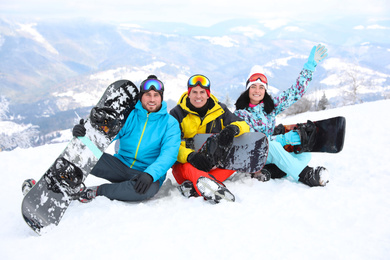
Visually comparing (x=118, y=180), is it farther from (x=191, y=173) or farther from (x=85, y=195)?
(x=191, y=173)

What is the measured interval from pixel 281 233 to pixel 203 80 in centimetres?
221

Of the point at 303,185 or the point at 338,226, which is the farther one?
the point at 303,185

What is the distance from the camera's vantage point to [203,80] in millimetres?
3613

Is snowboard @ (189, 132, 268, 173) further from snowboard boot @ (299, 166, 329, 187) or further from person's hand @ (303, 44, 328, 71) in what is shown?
person's hand @ (303, 44, 328, 71)

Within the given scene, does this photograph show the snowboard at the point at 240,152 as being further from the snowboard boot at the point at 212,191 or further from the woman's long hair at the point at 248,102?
the woman's long hair at the point at 248,102

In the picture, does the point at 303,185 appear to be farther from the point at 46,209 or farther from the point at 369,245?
the point at 46,209

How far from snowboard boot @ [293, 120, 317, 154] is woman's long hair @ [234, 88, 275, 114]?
2.24ft

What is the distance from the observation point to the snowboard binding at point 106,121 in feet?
10.7

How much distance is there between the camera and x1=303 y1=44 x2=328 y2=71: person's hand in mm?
4277

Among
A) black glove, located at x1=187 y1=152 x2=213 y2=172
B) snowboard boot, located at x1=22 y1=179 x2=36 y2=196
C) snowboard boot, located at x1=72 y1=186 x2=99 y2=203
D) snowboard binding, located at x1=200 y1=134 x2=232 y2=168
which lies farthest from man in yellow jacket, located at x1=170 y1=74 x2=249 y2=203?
snowboard boot, located at x1=22 y1=179 x2=36 y2=196

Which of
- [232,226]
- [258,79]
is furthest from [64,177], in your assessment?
[258,79]

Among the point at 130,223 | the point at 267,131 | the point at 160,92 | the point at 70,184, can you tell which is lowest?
the point at 130,223

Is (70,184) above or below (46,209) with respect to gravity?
above

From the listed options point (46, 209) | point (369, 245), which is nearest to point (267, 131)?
point (369, 245)
